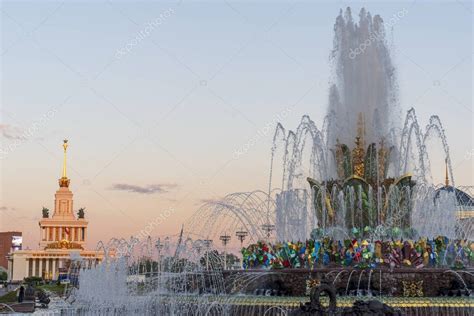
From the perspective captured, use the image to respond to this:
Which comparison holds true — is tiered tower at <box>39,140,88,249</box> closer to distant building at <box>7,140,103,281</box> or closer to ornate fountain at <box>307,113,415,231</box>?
distant building at <box>7,140,103,281</box>

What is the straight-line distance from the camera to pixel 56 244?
13138cm

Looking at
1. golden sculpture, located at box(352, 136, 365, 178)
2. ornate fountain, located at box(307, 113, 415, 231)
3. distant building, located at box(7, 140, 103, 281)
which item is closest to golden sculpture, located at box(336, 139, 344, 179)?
golden sculpture, located at box(352, 136, 365, 178)

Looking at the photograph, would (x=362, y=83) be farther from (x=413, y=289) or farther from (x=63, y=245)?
(x=63, y=245)

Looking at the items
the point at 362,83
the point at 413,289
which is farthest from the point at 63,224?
the point at 413,289

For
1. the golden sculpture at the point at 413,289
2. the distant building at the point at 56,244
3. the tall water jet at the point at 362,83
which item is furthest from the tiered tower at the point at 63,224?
the golden sculpture at the point at 413,289

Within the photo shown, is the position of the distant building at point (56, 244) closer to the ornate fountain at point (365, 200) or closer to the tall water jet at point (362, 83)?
the tall water jet at point (362, 83)

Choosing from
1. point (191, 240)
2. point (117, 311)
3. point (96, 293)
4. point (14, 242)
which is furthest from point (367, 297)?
point (14, 242)

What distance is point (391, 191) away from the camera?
22328 millimetres

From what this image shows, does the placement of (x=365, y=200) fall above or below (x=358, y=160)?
below

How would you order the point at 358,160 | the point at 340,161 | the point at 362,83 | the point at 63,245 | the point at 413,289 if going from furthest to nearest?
the point at 63,245, the point at 362,83, the point at 340,161, the point at 358,160, the point at 413,289

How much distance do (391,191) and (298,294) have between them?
5.83 meters

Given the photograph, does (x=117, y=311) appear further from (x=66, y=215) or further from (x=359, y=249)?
(x=66, y=215)

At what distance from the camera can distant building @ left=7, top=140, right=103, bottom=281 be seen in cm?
12938

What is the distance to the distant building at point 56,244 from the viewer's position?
129375 millimetres
